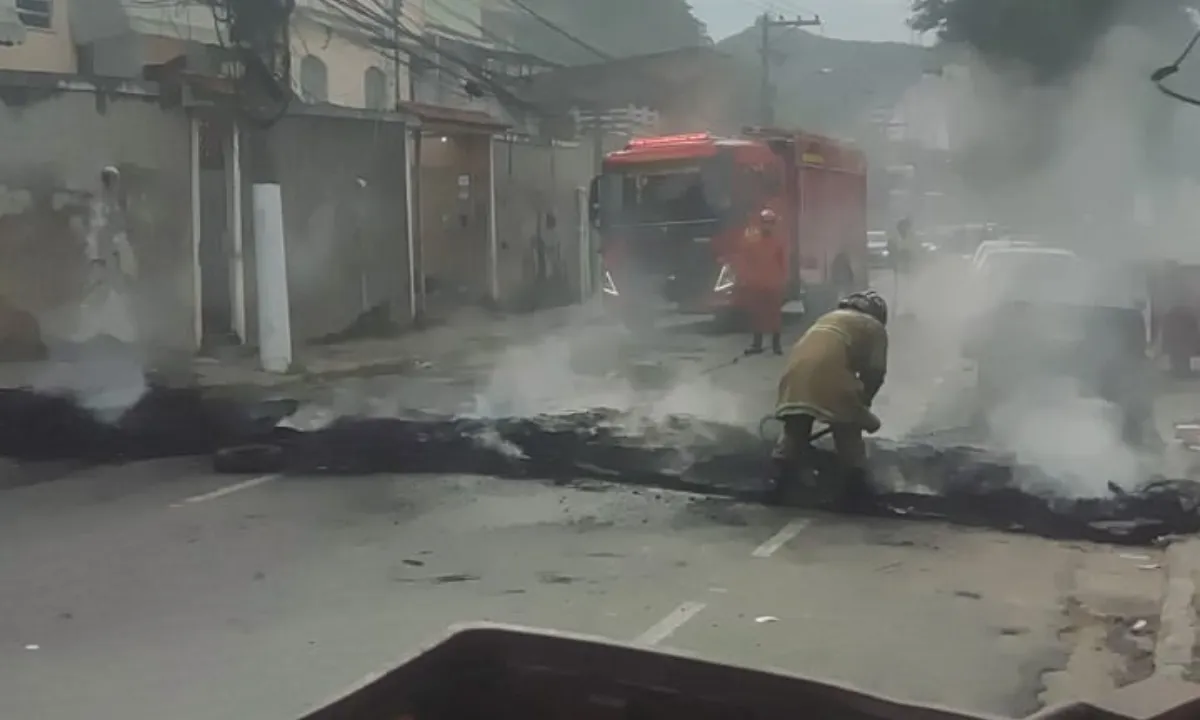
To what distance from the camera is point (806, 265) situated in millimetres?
14570

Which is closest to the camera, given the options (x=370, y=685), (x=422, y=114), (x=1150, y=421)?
(x=370, y=685)

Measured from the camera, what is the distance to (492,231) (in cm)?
1800

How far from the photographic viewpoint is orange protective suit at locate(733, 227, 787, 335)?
1302 cm

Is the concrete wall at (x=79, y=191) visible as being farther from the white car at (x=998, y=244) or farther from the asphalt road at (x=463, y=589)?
the white car at (x=998, y=244)

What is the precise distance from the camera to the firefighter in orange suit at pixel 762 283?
1302cm

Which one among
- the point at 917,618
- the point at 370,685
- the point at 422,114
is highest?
the point at 422,114

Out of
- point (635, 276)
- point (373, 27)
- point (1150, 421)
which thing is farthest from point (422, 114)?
point (1150, 421)

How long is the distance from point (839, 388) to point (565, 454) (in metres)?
1.97

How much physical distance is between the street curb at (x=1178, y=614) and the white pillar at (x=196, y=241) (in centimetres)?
932

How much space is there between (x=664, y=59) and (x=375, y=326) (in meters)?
4.27

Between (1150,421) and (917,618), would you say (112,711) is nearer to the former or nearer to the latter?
(917,618)

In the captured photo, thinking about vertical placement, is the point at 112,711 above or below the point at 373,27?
below

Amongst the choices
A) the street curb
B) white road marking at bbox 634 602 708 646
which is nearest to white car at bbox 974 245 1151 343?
the street curb

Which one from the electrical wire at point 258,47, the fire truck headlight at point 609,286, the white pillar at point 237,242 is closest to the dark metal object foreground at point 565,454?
the white pillar at point 237,242
